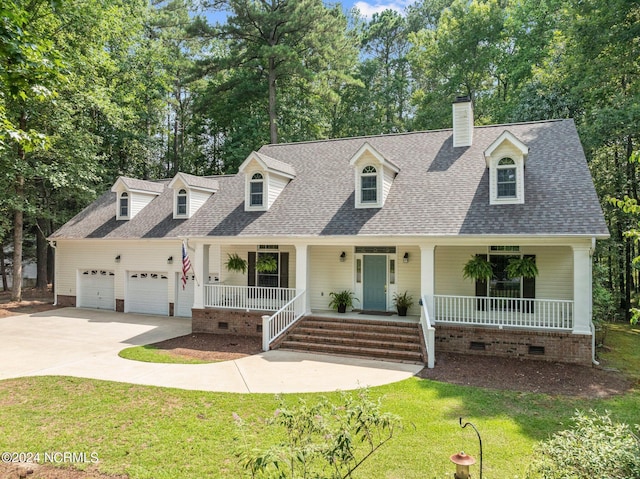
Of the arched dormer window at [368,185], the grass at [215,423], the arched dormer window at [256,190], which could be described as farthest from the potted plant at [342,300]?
the grass at [215,423]

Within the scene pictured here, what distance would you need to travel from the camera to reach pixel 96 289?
19.9 meters

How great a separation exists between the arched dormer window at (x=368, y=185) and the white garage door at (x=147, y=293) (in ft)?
32.5

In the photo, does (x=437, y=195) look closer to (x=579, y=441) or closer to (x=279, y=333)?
(x=279, y=333)

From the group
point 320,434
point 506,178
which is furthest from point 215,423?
point 506,178

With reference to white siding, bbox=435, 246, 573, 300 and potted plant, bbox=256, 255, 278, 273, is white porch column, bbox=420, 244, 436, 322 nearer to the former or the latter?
white siding, bbox=435, 246, 573, 300

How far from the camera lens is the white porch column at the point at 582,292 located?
34.5 ft

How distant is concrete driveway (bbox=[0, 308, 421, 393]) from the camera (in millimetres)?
8852

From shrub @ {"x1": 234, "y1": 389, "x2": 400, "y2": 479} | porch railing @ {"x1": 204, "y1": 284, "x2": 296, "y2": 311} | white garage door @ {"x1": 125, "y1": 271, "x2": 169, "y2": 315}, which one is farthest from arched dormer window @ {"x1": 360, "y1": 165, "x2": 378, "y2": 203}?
shrub @ {"x1": 234, "y1": 389, "x2": 400, "y2": 479}

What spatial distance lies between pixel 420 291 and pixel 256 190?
23.6 ft

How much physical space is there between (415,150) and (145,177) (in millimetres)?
24896

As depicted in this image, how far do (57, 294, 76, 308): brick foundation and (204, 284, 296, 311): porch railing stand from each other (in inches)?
399

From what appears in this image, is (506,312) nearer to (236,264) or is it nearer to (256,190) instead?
(236,264)

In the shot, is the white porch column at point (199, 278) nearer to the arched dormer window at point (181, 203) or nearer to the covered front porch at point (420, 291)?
the covered front porch at point (420, 291)

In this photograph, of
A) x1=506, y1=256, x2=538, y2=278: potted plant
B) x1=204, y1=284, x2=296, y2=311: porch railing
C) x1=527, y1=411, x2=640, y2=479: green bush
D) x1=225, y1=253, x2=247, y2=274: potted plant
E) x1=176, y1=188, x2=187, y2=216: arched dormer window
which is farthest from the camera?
x1=176, y1=188, x2=187, y2=216: arched dormer window
